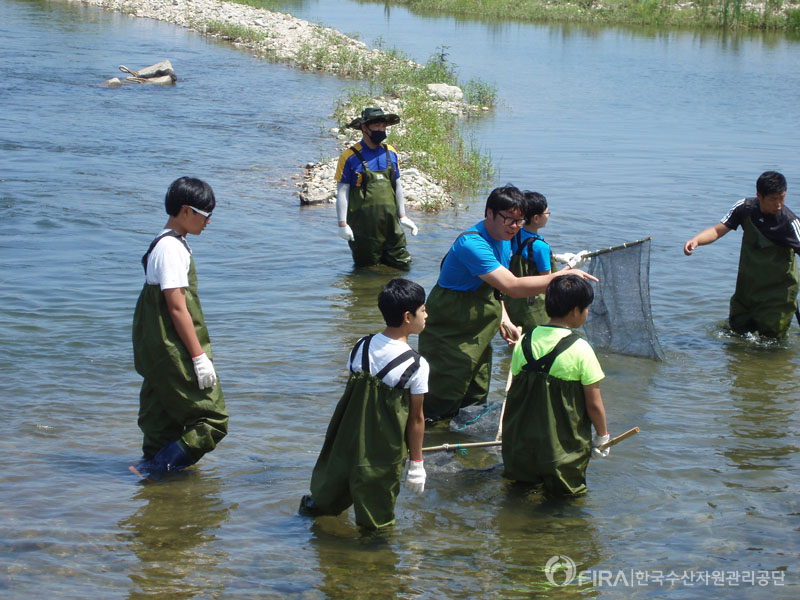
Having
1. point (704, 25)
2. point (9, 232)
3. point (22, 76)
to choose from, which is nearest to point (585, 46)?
point (704, 25)

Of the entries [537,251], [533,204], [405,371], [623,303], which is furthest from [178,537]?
[623,303]

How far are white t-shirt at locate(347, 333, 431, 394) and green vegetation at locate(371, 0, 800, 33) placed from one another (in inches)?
1657

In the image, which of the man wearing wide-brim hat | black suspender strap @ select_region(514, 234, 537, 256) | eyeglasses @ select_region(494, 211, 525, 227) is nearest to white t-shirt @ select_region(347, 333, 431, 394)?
eyeglasses @ select_region(494, 211, 525, 227)

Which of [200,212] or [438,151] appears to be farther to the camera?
[438,151]

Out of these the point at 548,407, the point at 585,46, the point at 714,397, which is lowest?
the point at 714,397

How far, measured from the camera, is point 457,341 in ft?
19.5

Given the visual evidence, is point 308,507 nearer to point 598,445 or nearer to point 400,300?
point 400,300

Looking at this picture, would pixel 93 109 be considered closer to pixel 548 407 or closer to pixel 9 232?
pixel 9 232

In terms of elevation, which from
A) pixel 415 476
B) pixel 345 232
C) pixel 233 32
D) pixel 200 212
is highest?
pixel 233 32

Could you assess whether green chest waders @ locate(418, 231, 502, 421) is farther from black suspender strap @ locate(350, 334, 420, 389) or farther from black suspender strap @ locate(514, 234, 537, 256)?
black suspender strap @ locate(350, 334, 420, 389)

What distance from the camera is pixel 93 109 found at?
21219 mm

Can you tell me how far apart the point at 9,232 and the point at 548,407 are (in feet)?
29.4

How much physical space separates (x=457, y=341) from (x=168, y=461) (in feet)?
6.41

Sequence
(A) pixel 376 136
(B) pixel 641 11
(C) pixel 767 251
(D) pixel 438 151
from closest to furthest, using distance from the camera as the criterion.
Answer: (C) pixel 767 251 → (A) pixel 376 136 → (D) pixel 438 151 → (B) pixel 641 11
